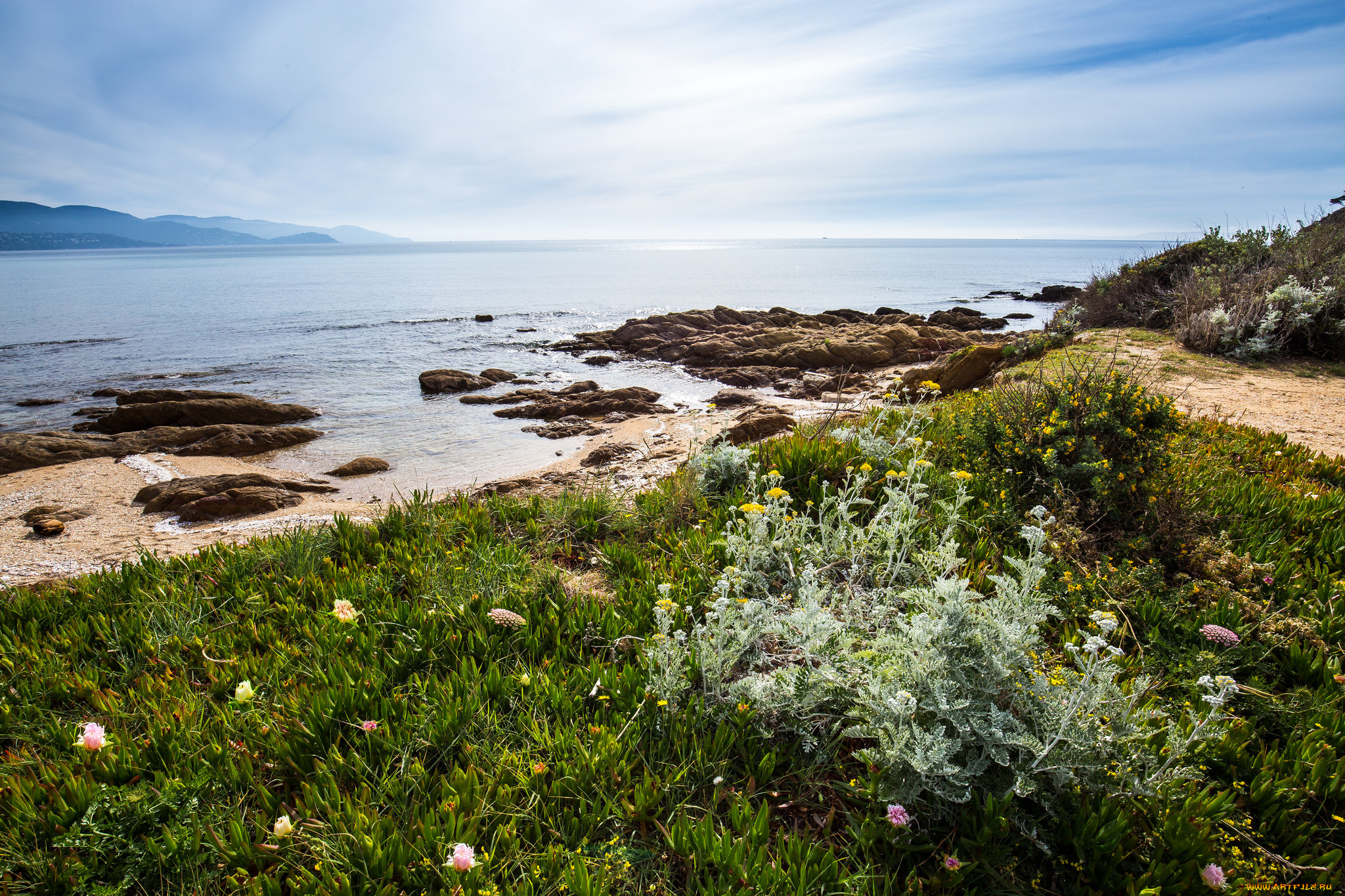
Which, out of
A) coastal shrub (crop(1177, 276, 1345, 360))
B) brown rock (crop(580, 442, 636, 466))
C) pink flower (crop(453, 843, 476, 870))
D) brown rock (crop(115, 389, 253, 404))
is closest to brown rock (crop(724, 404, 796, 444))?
brown rock (crop(580, 442, 636, 466))

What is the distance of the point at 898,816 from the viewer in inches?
85.8

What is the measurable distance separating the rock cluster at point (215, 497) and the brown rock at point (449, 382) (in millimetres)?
9513

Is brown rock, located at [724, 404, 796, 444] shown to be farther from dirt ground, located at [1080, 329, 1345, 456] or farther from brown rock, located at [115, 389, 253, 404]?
brown rock, located at [115, 389, 253, 404]

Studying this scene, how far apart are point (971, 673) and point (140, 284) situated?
86.0m

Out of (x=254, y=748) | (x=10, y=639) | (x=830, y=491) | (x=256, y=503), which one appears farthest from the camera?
(x=256, y=503)

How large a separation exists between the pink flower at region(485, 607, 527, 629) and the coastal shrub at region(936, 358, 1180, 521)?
372 centimetres

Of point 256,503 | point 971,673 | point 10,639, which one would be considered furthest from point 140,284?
point 971,673

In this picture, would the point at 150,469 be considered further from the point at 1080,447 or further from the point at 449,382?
the point at 1080,447

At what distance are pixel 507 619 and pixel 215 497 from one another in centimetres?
777

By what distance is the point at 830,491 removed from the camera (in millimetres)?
5488

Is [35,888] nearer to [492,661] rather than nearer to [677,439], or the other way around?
[492,661]

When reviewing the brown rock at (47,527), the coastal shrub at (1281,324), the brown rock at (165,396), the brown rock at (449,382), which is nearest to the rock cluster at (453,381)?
the brown rock at (449,382)

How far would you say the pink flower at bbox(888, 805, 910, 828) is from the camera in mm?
2156

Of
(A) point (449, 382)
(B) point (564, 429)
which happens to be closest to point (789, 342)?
(B) point (564, 429)
